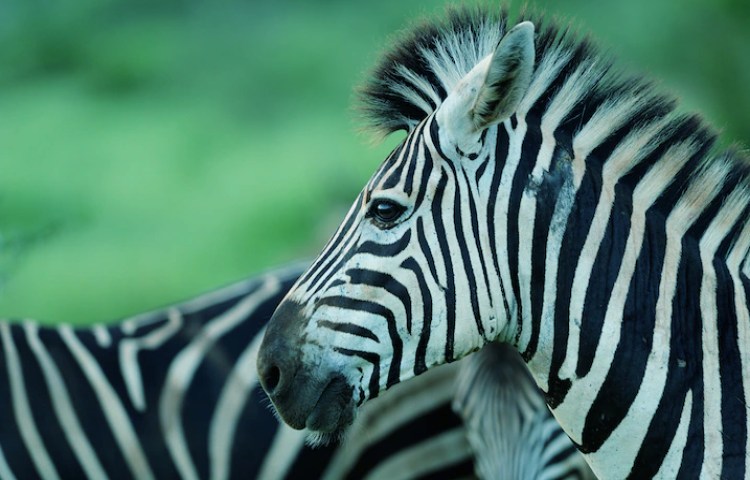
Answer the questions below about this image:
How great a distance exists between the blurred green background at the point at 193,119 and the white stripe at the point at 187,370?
595cm

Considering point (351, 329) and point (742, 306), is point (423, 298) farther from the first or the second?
point (742, 306)

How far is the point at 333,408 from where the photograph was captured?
132 inches

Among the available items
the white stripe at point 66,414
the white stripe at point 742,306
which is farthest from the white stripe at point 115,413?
the white stripe at point 742,306

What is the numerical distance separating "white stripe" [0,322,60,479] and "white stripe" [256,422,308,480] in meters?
1.20

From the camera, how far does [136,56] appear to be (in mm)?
24141

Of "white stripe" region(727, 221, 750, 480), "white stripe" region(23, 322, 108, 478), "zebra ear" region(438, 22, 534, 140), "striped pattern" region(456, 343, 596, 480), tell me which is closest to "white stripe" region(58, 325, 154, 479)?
"white stripe" region(23, 322, 108, 478)

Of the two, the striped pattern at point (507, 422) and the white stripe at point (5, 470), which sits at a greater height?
the white stripe at point (5, 470)

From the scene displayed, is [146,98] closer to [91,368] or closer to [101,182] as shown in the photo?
[101,182]

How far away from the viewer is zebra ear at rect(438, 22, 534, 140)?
10.5ft

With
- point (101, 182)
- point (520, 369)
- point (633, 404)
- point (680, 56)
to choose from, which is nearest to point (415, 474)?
point (520, 369)

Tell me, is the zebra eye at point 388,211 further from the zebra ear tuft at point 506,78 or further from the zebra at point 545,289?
the zebra ear tuft at point 506,78

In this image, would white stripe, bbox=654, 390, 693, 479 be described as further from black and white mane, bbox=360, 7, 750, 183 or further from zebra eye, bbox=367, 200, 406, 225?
zebra eye, bbox=367, 200, 406, 225

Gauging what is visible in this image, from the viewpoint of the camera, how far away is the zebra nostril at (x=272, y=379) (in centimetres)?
336

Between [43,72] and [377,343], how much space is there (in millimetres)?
22313
